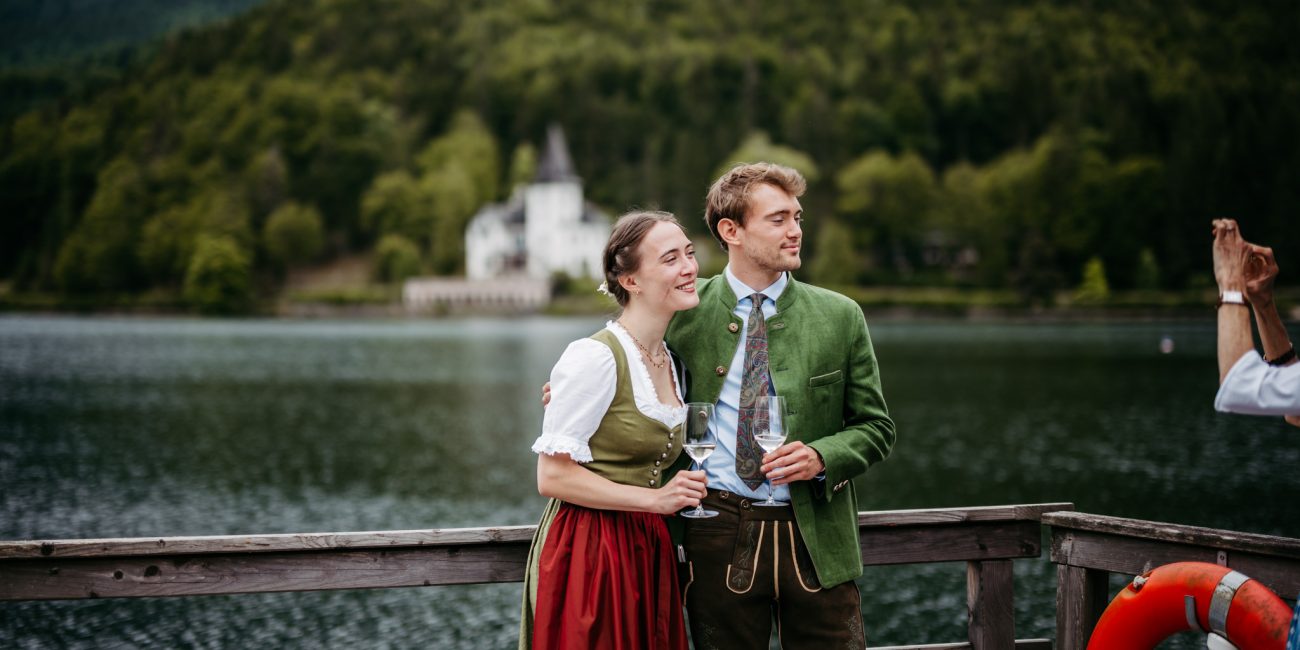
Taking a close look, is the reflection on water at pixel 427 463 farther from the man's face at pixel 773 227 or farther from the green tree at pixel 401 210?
the green tree at pixel 401 210

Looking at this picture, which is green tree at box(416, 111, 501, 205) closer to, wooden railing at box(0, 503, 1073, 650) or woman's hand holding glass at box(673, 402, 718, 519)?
wooden railing at box(0, 503, 1073, 650)

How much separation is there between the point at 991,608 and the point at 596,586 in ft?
5.61

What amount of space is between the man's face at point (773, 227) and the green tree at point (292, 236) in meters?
125

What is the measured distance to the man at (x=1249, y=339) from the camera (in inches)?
111

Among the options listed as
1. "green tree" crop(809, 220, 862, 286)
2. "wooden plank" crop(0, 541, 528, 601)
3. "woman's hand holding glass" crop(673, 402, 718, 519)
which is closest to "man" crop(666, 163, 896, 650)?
"woman's hand holding glass" crop(673, 402, 718, 519)

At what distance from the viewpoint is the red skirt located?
326cm

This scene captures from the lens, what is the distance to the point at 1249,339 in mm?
2926

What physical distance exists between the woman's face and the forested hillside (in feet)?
300

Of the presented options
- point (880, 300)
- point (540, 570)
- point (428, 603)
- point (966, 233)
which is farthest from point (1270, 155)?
point (540, 570)

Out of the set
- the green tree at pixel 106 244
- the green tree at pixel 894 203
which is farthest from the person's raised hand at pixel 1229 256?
the green tree at pixel 106 244

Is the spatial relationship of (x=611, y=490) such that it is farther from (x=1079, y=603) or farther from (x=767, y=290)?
(x=1079, y=603)

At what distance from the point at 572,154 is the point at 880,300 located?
2334 inches

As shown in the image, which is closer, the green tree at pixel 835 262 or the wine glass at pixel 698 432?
the wine glass at pixel 698 432

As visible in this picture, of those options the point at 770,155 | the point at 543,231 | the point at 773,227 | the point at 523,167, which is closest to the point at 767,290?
the point at 773,227
